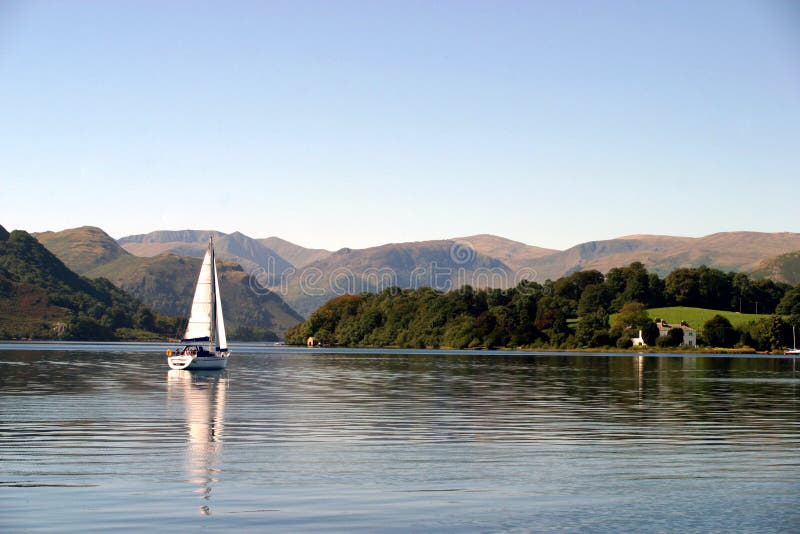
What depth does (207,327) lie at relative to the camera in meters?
132

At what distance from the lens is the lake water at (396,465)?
26703 mm

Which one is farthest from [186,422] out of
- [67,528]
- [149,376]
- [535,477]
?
[149,376]

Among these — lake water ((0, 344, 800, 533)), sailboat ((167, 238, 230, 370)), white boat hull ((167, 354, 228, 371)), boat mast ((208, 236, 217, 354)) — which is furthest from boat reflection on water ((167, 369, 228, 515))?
boat mast ((208, 236, 217, 354))

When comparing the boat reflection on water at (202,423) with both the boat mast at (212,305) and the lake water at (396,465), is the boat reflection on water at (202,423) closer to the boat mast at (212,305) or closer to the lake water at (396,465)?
the lake water at (396,465)

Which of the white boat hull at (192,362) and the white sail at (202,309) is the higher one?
the white sail at (202,309)

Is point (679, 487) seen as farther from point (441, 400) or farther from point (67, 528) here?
point (441, 400)

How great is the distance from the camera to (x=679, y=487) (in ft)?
104

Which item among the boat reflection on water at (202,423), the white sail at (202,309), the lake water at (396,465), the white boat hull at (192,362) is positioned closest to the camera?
the lake water at (396,465)

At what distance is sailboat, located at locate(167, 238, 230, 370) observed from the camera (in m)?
127

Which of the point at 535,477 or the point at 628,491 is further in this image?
the point at 535,477

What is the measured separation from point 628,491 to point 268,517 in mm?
11201

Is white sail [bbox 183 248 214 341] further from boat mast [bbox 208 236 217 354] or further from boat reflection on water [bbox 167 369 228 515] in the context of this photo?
boat reflection on water [bbox 167 369 228 515]

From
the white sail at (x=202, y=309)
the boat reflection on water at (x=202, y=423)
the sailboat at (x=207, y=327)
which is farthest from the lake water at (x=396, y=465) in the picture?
the white sail at (x=202, y=309)

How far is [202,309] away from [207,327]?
8.56 feet
